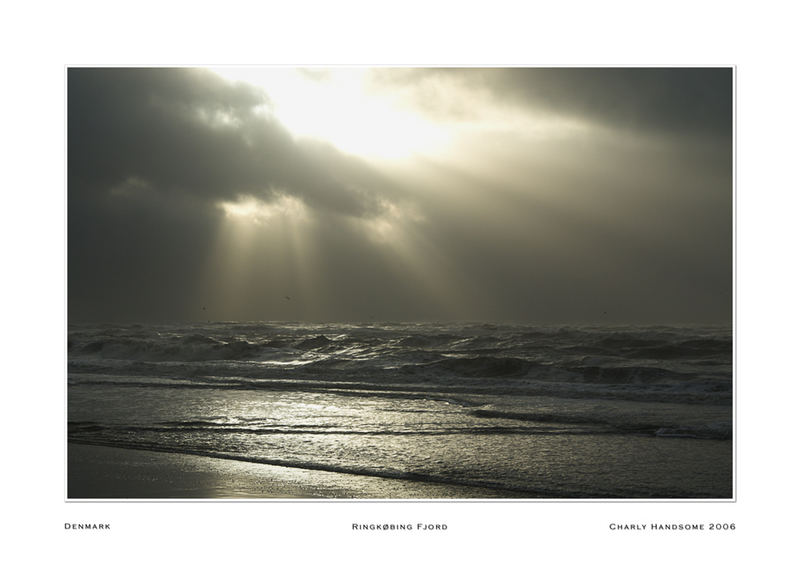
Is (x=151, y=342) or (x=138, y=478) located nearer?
(x=138, y=478)

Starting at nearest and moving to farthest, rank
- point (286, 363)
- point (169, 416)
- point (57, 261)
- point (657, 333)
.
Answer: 1. point (57, 261)
2. point (169, 416)
3. point (286, 363)
4. point (657, 333)

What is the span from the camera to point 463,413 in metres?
10.9

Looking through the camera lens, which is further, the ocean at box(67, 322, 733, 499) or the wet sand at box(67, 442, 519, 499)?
the ocean at box(67, 322, 733, 499)

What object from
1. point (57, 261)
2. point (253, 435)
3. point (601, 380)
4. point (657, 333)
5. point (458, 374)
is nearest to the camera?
point (57, 261)

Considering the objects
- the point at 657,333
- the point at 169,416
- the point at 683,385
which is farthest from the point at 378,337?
the point at 169,416

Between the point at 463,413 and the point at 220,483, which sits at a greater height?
the point at 220,483

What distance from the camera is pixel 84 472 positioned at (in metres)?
7.34

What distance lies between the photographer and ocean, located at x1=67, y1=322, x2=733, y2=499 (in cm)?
701

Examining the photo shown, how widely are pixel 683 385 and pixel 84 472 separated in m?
12.3

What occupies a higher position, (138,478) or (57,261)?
(57,261)

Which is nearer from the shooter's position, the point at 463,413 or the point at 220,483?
the point at 220,483

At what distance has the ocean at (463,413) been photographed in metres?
7.01

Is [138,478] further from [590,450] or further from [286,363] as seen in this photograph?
[286,363]

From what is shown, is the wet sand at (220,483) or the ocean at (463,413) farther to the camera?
the ocean at (463,413)
